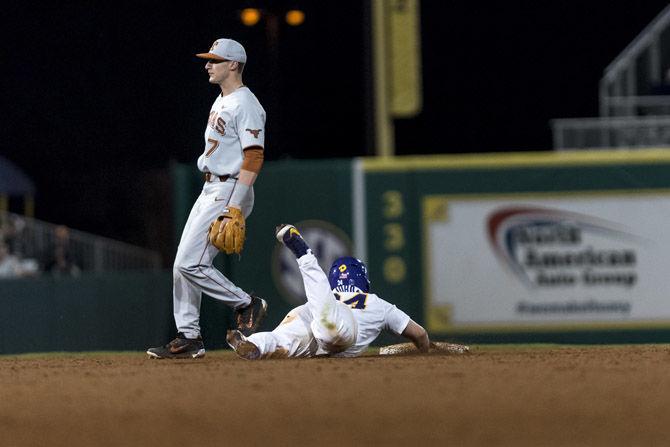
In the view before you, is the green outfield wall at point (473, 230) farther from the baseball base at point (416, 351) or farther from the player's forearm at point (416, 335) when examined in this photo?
the player's forearm at point (416, 335)

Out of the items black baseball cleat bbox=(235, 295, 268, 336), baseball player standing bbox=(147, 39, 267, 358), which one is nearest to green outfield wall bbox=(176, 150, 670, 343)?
black baseball cleat bbox=(235, 295, 268, 336)

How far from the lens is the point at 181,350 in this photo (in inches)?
365

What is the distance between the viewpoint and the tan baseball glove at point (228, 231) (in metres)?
8.95

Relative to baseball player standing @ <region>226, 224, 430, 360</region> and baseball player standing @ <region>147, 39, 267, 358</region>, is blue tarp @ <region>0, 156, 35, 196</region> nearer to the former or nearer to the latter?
baseball player standing @ <region>147, 39, 267, 358</region>

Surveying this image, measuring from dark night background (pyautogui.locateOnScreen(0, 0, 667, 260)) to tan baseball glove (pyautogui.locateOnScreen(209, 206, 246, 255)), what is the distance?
8283mm

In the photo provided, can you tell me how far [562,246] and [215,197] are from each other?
3.65 meters

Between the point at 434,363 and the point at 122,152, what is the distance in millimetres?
16832

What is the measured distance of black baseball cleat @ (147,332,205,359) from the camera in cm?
927

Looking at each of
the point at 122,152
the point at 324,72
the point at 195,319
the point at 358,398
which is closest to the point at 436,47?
the point at 324,72

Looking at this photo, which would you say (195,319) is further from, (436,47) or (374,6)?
(436,47)

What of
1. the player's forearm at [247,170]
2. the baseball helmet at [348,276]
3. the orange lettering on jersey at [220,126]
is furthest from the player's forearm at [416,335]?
the orange lettering on jersey at [220,126]

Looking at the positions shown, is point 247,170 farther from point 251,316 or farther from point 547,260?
point 547,260

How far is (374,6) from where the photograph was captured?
13148mm

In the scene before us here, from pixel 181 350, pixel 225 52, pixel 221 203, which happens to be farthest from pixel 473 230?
pixel 181 350
